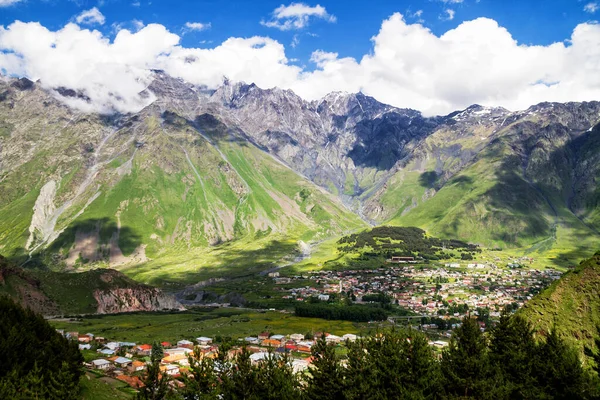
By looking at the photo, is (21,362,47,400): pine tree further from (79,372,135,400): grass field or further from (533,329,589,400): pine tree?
(533,329,589,400): pine tree

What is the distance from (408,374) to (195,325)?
11983cm

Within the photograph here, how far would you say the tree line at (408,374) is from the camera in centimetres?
4016

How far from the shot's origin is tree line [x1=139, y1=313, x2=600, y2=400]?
40.2m

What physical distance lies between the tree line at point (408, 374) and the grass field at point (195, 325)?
3248 inches

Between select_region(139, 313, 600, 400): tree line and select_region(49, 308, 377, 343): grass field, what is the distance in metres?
82.5

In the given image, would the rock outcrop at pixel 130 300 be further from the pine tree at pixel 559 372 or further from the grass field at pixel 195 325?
the pine tree at pixel 559 372

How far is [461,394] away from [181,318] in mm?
141801

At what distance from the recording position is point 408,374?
4475 cm

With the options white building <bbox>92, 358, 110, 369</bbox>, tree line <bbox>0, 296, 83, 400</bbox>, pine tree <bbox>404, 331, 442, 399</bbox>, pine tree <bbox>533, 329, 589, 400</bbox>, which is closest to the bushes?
white building <bbox>92, 358, 110, 369</bbox>

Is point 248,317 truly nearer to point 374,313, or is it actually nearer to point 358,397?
point 374,313

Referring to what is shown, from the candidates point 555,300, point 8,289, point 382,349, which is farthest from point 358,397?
point 8,289

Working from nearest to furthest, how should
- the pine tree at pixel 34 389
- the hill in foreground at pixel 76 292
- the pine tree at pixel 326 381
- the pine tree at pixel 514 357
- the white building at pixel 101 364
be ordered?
1. the pine tree at pixel 34 389
2. the pine tree at pixel 326 381
3. the pine tree at pixel 514 357
4. the white building at pixel 101 364
5. the hill in foreground at pixel 76 292

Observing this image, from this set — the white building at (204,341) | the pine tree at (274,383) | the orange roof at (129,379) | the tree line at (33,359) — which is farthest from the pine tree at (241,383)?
the white building at (204,341)

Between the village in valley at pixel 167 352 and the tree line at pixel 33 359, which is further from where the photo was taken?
the village in valley at pixel 167 352
